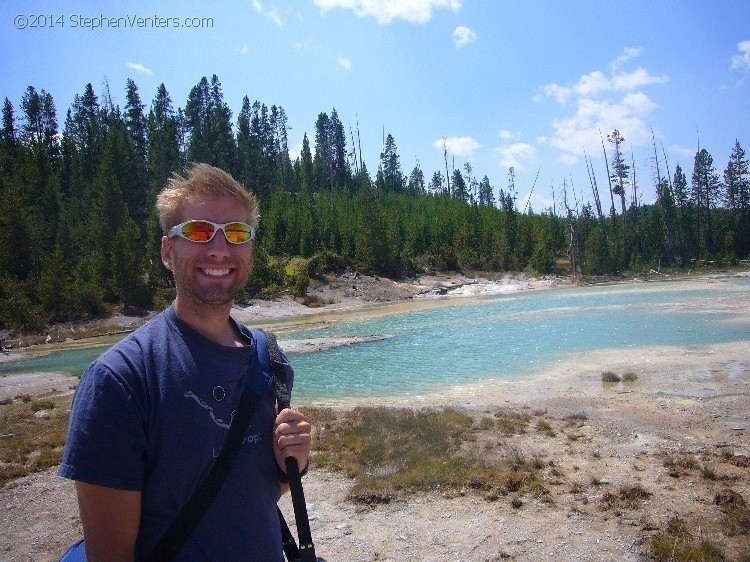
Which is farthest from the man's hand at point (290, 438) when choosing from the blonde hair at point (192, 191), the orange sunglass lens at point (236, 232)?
the blonde hair at point (192, 191)

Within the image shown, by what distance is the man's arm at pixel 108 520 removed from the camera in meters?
1.88

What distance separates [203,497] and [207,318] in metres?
0.74

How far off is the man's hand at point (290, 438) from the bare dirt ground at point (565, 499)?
4.42 m

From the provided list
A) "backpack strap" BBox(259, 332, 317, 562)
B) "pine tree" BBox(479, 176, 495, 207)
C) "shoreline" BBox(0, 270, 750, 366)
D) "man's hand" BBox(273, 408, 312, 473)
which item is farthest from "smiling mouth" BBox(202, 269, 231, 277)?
"pine tree" BBox(479, 176, 495, 207)

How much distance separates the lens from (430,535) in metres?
6.49

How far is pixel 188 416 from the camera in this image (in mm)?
2070

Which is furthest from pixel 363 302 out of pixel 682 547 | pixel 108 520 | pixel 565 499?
pixel 108 520

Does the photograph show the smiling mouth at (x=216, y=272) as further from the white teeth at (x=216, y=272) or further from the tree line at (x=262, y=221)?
the tree line at (x=262, y=221)

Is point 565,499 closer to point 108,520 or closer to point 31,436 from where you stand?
point 108,520

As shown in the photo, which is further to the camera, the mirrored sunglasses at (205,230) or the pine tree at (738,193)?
the pine tree at (738,193)

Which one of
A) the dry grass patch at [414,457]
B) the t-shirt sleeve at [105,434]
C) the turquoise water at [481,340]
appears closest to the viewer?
the t-shirt sleeve at [105,434]

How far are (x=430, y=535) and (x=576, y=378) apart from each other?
1110cm

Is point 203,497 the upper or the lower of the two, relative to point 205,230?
lower

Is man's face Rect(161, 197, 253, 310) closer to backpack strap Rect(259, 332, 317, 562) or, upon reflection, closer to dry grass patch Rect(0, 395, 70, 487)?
backpack strap Rect(259, 332, 317, 562)
